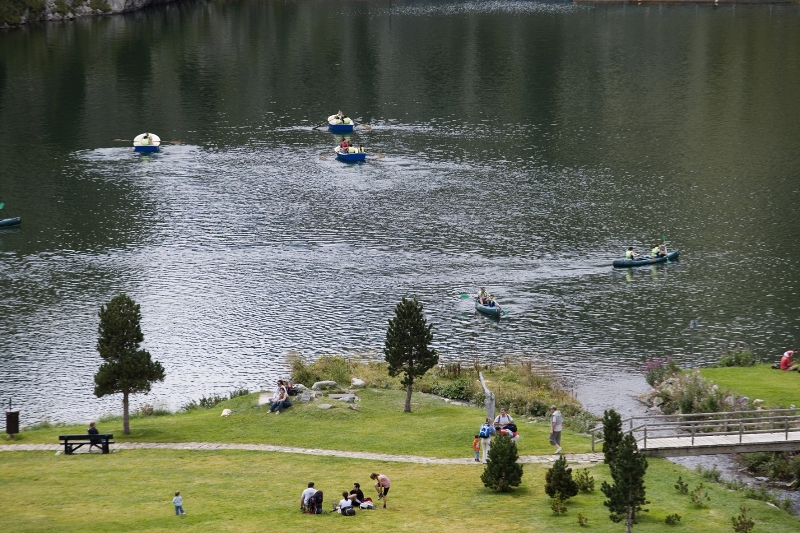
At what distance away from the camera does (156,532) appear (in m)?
42.6

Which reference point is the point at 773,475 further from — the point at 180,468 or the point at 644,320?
the point at 644,320

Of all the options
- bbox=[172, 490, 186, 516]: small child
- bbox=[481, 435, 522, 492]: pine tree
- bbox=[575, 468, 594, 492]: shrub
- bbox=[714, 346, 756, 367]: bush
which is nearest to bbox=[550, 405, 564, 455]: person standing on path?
bbox=[575, 468, 594, 492]: shrub

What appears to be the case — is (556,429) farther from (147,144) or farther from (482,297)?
(147,144)

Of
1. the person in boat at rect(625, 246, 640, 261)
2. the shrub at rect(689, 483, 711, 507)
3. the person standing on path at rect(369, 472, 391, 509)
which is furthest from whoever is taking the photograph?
the person in boat at rect(625, 246, 640, 261)

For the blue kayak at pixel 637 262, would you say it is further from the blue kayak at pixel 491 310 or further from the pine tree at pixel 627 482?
the pine tree at pixel 627 482

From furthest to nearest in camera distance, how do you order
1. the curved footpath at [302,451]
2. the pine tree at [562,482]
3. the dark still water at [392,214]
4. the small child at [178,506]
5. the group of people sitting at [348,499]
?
the dark still water at [392,214] → the curved footpath at [302,451] → the pine tree at [562,482] → the group of people sitting at [348,499] → the small child at [178,506]

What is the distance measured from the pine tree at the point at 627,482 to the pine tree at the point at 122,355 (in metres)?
28.0

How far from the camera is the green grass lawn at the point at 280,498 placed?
4359 cm

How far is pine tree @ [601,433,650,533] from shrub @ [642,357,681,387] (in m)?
32.3

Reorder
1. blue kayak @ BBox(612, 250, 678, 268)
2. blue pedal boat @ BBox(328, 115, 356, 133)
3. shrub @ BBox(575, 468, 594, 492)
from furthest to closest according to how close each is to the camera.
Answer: blue pedal boat @ BBox(328, 115, 356, 133) < blue kayak @ BBox(612, 250, 678, 268) < shrub @ BBox(575, 468, 594, 492)

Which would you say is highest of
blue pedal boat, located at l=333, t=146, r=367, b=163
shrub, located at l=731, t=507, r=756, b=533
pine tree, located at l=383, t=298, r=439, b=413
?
blue pedal boat, located at l=333, t=146, r=367, b=163


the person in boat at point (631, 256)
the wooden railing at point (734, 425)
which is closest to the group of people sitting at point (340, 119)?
the person in boat at point (631, 256)

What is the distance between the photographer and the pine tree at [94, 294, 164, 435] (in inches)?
2330

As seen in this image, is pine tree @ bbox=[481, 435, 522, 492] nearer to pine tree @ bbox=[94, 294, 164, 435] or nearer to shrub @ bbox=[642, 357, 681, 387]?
pine tree @ bbox=[94, 294, 164, 435]
